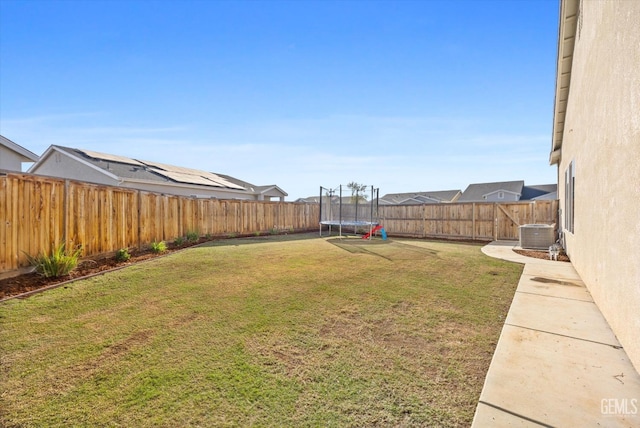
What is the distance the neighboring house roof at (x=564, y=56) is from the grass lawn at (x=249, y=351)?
607 centimetres

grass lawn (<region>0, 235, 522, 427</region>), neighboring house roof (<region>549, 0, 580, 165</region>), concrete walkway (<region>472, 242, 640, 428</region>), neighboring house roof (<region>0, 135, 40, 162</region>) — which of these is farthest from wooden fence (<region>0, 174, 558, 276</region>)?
neighboring house roof (<region>0, 135, 40, 162</region>)

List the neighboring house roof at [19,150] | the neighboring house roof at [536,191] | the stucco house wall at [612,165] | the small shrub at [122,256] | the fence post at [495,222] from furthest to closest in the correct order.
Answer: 1. the neighboring house roof at [536,191]
2. the fence post at [495,222]
3. the neighboring house roof at [19,150]
4. the small shrub at [122,256]
5. the stucco house wall at [612,165]

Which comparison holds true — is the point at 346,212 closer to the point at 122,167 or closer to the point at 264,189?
the point at 264,189

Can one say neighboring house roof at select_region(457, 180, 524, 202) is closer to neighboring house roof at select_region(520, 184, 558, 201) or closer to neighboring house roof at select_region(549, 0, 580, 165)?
neighboring house roof at select_region(520, 184, 558, 201)

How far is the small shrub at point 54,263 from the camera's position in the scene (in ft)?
15.5

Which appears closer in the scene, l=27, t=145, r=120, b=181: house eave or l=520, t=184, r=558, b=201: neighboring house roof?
l=27, t=145, r=120, b=181: house eave

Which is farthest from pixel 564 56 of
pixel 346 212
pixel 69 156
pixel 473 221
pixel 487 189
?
pixel 487 189

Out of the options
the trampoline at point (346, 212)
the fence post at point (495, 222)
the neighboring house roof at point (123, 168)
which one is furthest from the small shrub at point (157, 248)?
the fence post at point (495, 222)

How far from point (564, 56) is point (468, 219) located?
22.9 feet

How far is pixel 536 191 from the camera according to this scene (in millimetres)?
33406

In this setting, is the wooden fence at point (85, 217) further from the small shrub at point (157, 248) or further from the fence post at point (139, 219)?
the small shrub at point (157, 248)

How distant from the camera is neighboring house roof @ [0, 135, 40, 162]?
1048cm

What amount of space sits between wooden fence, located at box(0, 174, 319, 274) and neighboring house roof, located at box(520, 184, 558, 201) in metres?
35.1

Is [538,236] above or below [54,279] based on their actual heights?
above
